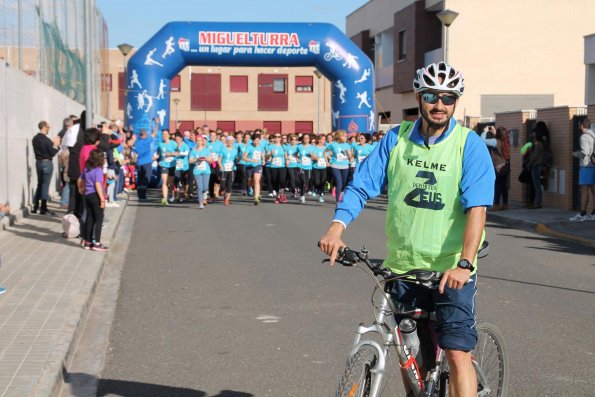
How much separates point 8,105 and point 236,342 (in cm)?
1122

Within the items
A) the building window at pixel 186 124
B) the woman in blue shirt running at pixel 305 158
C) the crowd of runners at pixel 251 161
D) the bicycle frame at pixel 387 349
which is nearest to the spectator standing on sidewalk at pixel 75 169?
the crowd of runners at pixel 251 161

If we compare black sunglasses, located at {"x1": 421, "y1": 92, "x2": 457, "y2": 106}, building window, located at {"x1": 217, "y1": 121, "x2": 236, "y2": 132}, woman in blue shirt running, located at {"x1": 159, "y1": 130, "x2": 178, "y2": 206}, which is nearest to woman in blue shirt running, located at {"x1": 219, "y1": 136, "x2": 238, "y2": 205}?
woman in blue shirt running, located at {"x1": 159, "y1": 130, "x2": 178, "y2": 206}

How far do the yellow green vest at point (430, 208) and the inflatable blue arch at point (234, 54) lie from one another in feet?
84.8

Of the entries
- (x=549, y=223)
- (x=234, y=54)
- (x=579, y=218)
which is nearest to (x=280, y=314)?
(x=549, y=223)

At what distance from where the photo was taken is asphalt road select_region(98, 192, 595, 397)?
6.50m

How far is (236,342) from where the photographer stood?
7.66 metres

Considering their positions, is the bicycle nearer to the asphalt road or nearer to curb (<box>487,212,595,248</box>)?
the asphalt road

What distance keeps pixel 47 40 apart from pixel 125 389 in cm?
1735

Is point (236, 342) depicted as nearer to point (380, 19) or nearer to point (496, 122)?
point (496, 122)

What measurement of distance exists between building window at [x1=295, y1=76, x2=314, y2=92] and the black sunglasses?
6858 cm

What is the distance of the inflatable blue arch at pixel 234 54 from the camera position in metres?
30.1

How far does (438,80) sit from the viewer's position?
4434mm

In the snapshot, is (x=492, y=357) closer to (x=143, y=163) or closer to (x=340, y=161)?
(x=340, y=161)

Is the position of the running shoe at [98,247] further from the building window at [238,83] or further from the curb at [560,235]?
the building window at [238,83]
